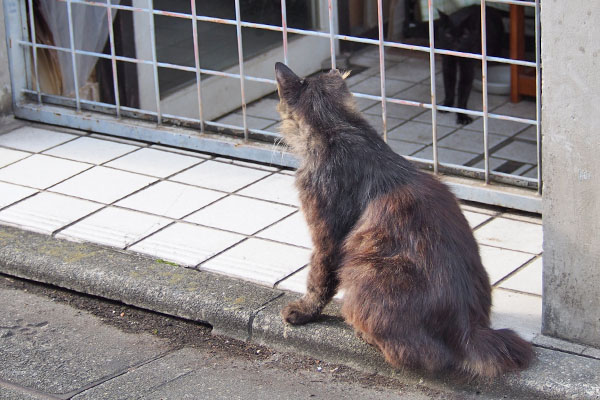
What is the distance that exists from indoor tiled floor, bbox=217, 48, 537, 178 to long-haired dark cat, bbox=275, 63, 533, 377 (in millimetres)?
1613

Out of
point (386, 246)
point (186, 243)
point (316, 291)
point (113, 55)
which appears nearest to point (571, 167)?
point (386, 246)

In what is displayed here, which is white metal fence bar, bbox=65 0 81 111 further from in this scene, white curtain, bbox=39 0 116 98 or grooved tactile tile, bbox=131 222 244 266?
grooved tactile tile, bbox=131 222 244 266

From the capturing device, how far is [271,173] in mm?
5754

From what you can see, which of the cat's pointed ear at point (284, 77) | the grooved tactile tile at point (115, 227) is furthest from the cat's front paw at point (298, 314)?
the grooved tactile tile at point (115, 227)

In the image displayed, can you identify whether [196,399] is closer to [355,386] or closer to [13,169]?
[355,386]

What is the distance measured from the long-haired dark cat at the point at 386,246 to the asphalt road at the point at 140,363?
10.5 inches

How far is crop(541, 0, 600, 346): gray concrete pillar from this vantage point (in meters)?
3.43

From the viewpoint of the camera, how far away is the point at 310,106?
3.90 metres

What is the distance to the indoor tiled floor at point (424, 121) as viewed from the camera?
6012mm

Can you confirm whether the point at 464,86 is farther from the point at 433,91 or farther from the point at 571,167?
the point at 571,167

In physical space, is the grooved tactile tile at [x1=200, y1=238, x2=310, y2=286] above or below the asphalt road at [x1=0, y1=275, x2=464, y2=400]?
above

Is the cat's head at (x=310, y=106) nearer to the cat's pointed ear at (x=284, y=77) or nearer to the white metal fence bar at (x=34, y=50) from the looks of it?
the cat's pointed ear at (x=284, y=77)

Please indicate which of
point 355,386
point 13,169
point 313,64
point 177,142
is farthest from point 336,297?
point 313,64

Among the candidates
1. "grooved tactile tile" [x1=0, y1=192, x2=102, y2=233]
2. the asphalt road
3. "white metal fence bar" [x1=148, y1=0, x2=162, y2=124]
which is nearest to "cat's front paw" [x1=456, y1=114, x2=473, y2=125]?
"white metal fence bar" [x1=148, y1=0, x2=162, y2=124]
